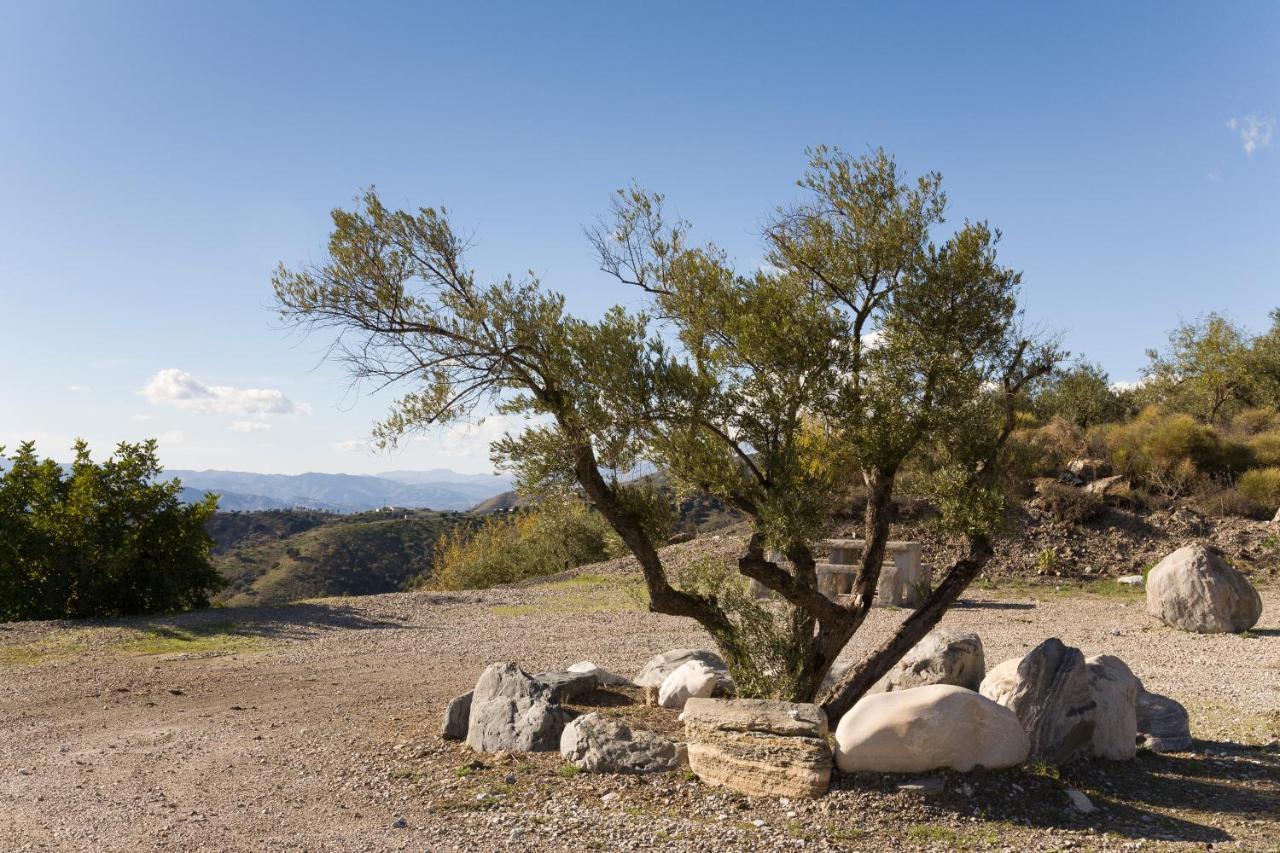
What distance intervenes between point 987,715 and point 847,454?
2.32 metres

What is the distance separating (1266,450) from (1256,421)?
585cm

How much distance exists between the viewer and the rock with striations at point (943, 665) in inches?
366

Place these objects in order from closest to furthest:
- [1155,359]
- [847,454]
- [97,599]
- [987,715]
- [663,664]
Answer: [987,715], [847,454], [663,664], [97,599], [1155,359]

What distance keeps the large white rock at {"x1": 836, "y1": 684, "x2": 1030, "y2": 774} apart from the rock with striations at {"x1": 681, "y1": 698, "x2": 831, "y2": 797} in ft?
0.94

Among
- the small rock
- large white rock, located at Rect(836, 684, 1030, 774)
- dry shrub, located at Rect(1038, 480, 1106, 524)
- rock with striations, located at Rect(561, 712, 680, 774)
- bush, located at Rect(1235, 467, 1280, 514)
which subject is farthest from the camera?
bush, located at Rect(1235, 467, 1280, 514)

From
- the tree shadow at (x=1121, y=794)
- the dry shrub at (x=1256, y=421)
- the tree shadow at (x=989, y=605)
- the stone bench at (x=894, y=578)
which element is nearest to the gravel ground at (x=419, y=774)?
the tree shadow at (x=1121, y=794)

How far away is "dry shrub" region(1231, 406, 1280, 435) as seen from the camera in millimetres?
28625

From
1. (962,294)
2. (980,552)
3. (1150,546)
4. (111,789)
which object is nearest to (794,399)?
(962,294)

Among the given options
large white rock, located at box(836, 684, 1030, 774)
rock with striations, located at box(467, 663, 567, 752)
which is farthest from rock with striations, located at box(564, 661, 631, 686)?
large white rock, located at box(836, 684, 1030, 774)

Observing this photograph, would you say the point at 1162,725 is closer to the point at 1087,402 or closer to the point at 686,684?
the point at 686,684

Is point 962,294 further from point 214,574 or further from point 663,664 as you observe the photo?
point 214,574

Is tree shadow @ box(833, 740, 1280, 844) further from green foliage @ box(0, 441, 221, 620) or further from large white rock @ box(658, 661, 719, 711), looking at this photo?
green foliage @ box(0, 441, 221, 620)

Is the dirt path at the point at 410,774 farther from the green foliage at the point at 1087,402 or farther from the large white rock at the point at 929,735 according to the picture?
Result: the green foliage at the point at 1087,402

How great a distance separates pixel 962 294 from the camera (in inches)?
312
